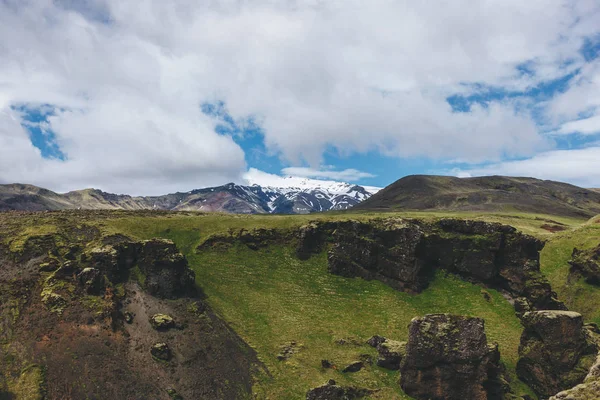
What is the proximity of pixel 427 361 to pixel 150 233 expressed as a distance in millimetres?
60151

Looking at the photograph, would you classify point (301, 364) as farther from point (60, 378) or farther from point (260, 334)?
point (60, 378)

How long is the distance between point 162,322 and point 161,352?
5.55 meters

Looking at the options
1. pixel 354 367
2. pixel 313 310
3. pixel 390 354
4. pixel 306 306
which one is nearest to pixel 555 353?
pixel 390 354

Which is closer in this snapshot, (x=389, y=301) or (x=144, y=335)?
(x=144, y=335)

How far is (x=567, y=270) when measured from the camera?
72.3 meters

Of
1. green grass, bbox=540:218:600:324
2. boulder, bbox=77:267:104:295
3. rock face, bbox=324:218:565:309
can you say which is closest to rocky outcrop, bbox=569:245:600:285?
green grass, bbox=540:218:600:324

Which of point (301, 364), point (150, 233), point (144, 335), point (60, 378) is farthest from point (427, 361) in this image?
point (150, 233)

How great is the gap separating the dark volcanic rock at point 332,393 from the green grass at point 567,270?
42754 millimetres

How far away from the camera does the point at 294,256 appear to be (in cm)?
8050

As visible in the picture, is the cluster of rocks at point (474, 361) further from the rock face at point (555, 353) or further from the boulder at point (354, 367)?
the boulder at point (354, 367)

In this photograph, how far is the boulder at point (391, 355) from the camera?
168 ft

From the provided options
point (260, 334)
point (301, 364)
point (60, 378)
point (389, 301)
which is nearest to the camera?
point (60, 378)

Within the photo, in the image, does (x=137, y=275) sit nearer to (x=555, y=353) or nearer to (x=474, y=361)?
(x=474, y=361)

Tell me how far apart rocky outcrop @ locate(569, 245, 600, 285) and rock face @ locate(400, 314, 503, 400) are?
1271 inches
